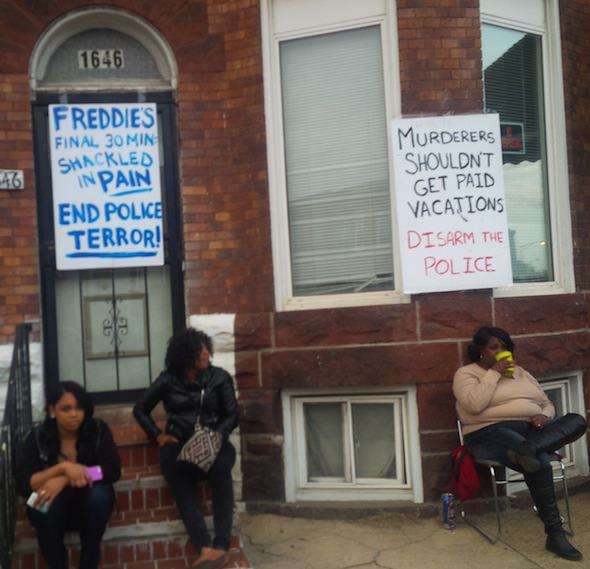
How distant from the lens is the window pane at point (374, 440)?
5.92 m

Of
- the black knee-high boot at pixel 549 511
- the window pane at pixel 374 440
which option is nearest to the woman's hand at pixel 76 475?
the window pane at pixel 374 440

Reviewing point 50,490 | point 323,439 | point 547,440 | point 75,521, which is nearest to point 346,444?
point 323,439

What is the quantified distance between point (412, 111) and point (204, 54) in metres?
1.53

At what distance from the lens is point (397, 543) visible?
5.26 metres

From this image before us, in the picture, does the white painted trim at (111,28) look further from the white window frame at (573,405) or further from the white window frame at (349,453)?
the white window frame at (573,405)

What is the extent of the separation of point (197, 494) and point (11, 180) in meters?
2.53

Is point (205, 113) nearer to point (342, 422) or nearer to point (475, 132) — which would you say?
point (475, 132)

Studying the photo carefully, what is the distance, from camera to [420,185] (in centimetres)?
577

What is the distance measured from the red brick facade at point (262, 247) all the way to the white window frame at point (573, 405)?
78 millimetres

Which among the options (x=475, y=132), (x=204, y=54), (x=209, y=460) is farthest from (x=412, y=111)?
(x=209, y=460)

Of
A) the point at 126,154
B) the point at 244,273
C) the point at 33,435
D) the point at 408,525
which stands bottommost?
the point at 408,525

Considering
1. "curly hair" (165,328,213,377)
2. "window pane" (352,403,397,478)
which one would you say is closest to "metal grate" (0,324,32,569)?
"curly hair" (165,328,213,377)

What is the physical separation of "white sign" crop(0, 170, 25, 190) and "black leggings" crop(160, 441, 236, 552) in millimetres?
2197

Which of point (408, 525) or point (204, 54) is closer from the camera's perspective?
point (408, 525)
